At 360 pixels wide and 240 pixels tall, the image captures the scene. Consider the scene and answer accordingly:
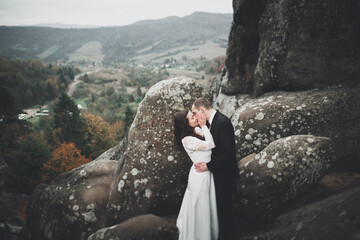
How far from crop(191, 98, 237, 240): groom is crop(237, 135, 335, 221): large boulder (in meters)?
0.56

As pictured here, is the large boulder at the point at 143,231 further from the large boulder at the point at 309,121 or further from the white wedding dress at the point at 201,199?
the large boulder at the point at 309,121

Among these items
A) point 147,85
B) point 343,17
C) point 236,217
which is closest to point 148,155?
point 236,217

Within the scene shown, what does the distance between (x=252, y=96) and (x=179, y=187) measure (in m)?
6.61

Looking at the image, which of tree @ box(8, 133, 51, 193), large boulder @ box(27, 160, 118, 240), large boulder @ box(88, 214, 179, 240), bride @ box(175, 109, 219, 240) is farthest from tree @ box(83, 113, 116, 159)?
bride @ box(175, 109, 219, 240)

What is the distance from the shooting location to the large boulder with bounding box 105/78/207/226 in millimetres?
7730

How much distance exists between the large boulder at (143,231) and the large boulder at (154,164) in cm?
74

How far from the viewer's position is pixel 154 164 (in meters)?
8.03

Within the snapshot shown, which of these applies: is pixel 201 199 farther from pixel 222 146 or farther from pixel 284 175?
pixel 284 175

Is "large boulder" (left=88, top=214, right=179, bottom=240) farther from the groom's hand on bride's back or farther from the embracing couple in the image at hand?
the groom's hand on bride's back

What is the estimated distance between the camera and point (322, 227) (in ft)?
14.0

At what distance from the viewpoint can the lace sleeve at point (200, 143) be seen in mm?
5836

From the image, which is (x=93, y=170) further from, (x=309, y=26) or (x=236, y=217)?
(x=309, y=26)

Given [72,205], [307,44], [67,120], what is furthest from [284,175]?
[67,120]

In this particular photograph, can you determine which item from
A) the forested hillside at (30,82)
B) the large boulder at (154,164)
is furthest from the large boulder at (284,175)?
the forested hillside at (30,82)
